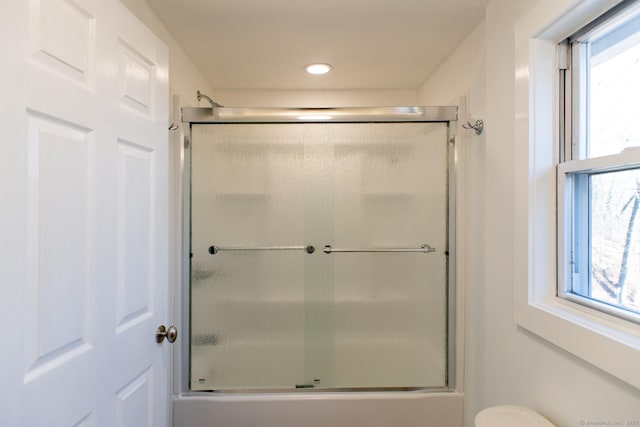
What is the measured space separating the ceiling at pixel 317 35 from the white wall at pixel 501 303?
21 centimetres

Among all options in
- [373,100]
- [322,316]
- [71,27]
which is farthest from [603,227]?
[373,100]

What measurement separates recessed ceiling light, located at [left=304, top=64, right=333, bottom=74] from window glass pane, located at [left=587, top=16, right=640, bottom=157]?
5.24 feet

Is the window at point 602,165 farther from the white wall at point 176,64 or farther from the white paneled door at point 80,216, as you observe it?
the white wall at point 176,64

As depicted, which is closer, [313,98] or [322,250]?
[322,250]

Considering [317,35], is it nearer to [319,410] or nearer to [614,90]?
[614,90]

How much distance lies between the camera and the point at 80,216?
3.14ft

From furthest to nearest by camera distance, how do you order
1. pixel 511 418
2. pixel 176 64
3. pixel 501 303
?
pixel 176 64 < pixel 501 303 < pixel 511 418

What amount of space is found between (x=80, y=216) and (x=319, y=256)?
53.7 inches

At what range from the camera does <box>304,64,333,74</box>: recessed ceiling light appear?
2.49m

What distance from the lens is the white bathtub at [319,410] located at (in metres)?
2.04

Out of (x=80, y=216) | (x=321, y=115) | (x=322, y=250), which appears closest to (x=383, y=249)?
(x=322, y=250)

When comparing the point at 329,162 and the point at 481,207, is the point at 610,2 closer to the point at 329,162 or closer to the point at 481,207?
the point at 481,207

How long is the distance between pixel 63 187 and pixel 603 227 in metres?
1.51

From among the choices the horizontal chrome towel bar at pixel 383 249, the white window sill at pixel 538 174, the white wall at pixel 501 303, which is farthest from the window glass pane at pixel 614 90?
the horizontal chrome towel bar at pixel 383 249
